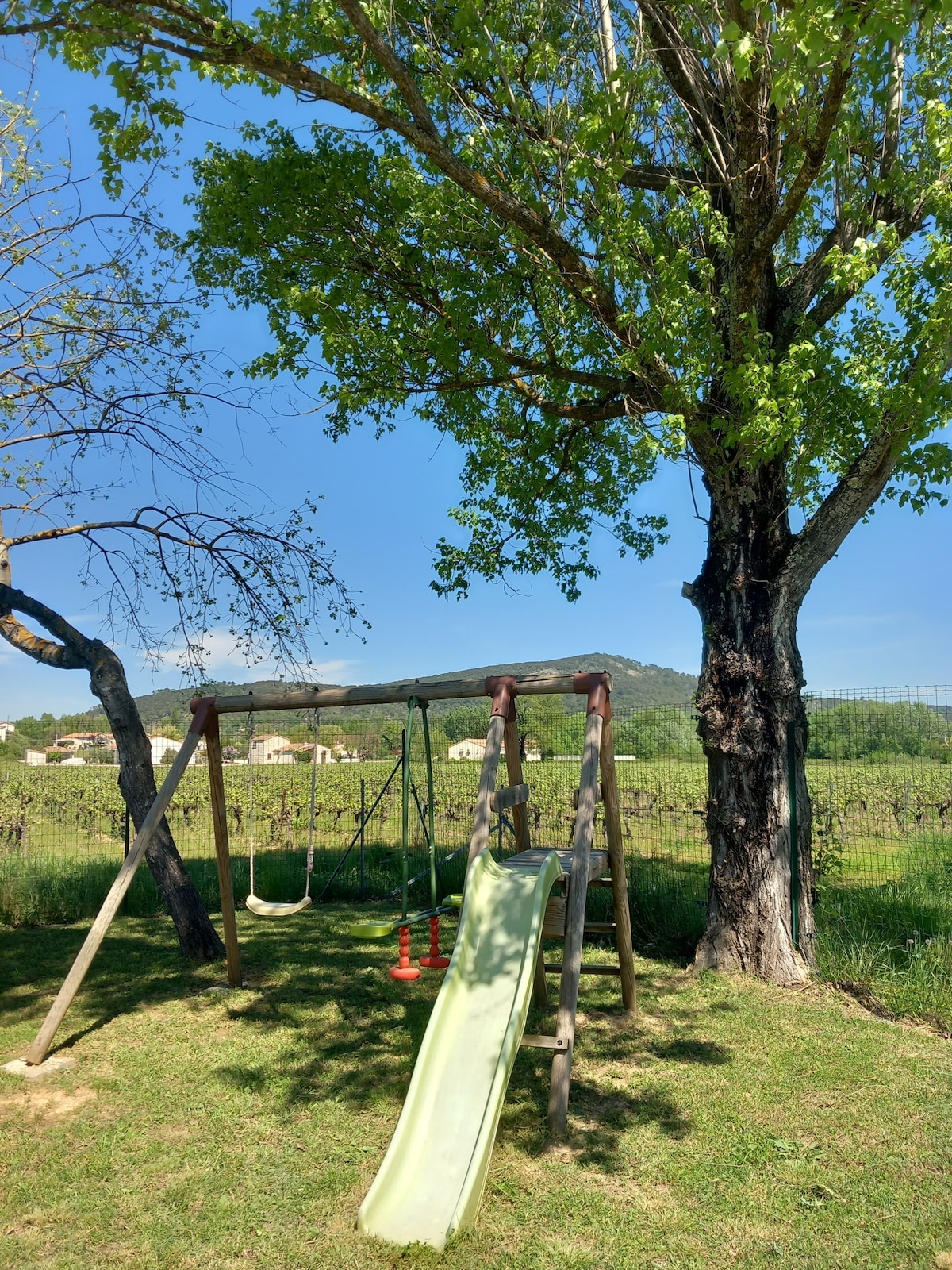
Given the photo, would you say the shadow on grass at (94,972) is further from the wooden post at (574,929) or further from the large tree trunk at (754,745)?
the large tree trunk at (754,745)

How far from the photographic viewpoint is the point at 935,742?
30.7 feet

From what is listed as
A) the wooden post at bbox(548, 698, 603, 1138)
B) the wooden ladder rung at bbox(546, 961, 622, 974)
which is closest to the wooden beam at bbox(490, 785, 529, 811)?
the wooden post at bbox(548, 698, 603, 1138)

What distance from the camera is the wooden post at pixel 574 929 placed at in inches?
186

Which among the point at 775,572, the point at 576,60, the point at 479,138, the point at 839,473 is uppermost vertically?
the point at 576,60

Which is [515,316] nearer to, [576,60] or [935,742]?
[576,60]

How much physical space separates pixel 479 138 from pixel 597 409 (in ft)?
8.49

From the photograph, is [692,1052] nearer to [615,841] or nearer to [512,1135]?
[615,841]

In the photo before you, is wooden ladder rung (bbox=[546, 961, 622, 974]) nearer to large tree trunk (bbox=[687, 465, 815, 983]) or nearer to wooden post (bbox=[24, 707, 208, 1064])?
large tree trunk (bbox=[687, 465, 815, 983])

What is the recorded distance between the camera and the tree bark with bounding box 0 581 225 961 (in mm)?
8336

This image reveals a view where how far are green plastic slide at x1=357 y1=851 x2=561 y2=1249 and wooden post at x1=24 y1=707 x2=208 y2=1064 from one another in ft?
8.98

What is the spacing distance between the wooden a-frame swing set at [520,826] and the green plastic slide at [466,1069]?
258mm

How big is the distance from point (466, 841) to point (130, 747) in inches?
271

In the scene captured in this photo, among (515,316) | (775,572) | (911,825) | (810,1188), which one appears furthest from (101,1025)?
(911,825)

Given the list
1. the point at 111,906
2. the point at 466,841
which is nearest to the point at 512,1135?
the point at 111,906
